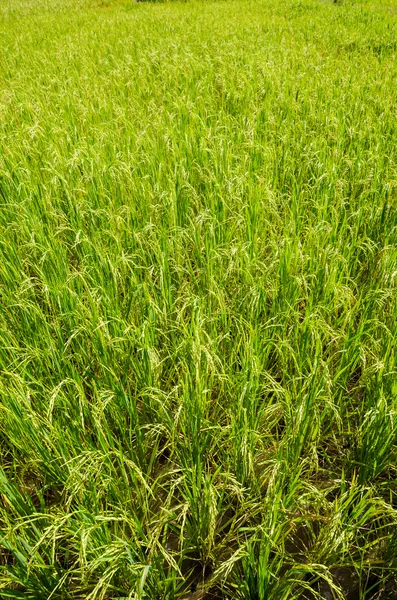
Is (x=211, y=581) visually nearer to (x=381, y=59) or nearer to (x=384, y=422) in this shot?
(x=384, y=422)

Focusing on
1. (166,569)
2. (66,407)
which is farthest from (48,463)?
(166,569)

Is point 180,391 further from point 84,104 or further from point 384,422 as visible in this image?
point 84,104

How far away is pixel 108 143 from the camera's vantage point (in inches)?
133

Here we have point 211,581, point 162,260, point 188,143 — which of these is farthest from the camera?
point 188,143

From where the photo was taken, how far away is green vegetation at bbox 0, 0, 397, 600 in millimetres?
1281

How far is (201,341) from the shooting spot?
174 cm

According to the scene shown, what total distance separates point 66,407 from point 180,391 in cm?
47

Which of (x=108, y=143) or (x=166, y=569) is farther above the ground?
(x=108, y=143)

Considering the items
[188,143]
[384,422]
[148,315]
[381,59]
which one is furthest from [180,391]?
[381,59]

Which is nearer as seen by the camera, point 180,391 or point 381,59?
point 180,391

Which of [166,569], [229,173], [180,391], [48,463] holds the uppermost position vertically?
[229,173]

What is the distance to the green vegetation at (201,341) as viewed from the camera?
4.20 ft

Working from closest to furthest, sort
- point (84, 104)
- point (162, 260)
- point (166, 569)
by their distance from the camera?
point (166, 569) < point (162, 260) < point (84, 104)

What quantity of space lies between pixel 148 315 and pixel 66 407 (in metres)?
0.59
